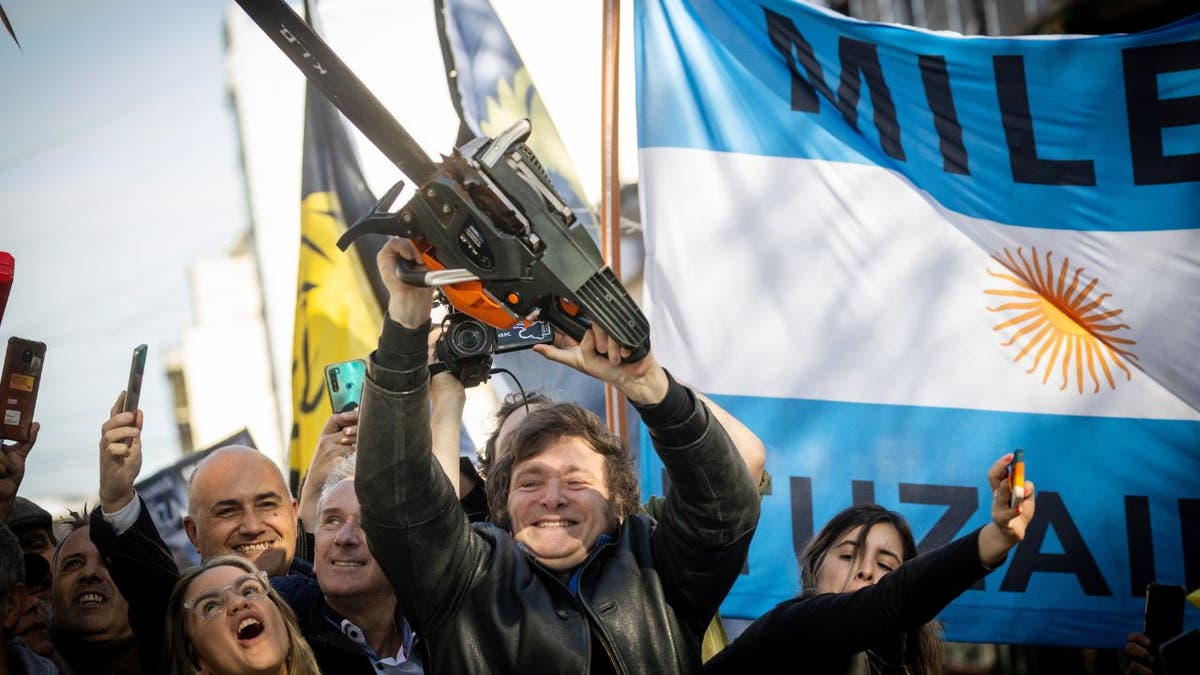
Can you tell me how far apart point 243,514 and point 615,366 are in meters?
1.52

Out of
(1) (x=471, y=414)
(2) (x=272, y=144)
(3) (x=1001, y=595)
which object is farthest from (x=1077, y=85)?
(2) (x=272, y=144)

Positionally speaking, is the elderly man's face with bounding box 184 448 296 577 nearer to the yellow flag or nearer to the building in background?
the yellow flag

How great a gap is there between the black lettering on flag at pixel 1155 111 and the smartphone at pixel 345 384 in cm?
296

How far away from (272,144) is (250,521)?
253 centimetres

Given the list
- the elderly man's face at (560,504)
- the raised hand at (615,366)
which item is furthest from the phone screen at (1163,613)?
the raised hand at (615,366)

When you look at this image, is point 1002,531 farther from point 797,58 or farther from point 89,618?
point 797,58

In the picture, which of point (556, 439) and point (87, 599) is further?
point (87, 599)

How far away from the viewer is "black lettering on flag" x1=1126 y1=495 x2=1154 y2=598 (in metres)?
4.93

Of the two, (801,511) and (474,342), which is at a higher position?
(474,342)

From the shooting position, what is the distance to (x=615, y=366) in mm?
2750

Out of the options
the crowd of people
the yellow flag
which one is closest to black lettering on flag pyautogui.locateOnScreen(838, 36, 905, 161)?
the yellow flag

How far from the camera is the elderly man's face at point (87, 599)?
3826mm

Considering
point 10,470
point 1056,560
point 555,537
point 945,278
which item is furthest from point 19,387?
point 1056,560

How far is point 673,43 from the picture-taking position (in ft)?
17.3
